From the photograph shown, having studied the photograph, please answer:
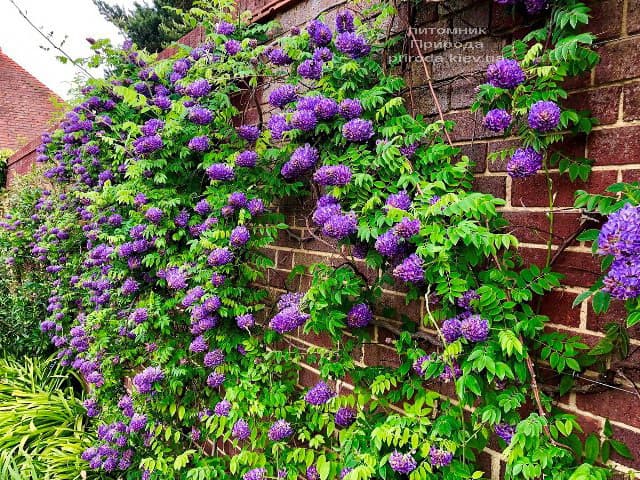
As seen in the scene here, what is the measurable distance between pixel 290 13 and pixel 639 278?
6.27 feet

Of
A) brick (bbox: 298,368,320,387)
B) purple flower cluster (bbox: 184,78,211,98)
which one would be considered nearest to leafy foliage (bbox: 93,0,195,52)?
purple flower cluster (bbox: 184,78,211,98)

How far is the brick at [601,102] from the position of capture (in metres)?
1.10

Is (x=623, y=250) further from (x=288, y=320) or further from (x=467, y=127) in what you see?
(x=288, y=320)

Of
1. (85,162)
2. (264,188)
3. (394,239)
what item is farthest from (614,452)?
(85,162)

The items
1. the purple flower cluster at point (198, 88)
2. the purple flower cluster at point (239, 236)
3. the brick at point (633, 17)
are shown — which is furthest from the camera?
the purple flower cluster at point (198, 88)

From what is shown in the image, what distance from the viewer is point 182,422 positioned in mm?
2492

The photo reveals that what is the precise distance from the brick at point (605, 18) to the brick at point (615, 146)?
227 mm

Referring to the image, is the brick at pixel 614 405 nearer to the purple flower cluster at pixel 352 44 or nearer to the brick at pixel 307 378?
the brick at pixel 307 378

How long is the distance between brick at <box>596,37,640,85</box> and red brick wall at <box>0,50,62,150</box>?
628 inches

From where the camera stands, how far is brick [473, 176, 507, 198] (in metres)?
1.34

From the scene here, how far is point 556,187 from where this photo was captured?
47.8 inches

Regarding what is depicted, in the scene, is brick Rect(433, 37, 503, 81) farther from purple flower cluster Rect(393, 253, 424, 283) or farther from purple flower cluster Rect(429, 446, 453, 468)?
purple flower cluster Rect(429, 446, 453, 468)

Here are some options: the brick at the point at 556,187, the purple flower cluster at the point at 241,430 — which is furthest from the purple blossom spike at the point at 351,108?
the purple flower cluster at the point at 241,430

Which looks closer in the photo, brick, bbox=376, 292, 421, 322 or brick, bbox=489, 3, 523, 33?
brick, bbox=489, 3, 523, 33
